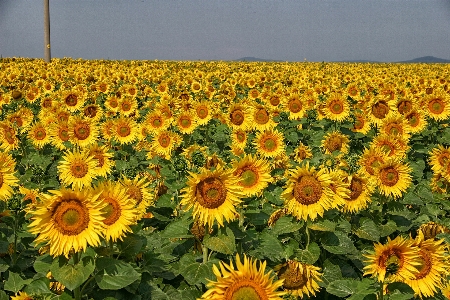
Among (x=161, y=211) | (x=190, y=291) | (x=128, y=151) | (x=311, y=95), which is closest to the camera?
(x=190, y=291)

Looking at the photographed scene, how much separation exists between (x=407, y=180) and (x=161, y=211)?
285 cm

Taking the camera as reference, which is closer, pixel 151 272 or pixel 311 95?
pixel 151 272

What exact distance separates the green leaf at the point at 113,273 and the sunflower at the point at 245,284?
2.33 feet

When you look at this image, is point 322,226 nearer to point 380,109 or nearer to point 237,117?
point 237,117

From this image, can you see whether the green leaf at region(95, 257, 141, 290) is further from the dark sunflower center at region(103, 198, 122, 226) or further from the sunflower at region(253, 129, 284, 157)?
the sunflower at region(253, 129, 284, 157)

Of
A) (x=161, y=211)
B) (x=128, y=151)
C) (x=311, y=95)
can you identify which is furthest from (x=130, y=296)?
(x=311, y=95)

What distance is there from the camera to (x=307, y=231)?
12.8 feet

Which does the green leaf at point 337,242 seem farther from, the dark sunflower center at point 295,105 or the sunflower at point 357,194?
the dark sunflower center at point 295,105

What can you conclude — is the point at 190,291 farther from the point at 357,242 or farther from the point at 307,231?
the point at 357,242

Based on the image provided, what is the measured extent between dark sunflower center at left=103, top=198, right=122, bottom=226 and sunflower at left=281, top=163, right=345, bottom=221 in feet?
4.84

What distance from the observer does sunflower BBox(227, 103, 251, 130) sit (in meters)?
8.95

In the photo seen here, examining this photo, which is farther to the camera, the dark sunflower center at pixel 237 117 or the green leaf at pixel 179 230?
the dark sunflower center at pixel 237 117

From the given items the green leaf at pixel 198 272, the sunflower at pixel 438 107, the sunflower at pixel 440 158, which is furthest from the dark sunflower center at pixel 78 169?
the sunflower at pixel 438 107

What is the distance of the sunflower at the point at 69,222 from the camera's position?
2.76 meters
